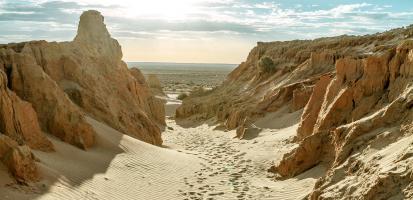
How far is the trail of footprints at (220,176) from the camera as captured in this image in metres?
12.8

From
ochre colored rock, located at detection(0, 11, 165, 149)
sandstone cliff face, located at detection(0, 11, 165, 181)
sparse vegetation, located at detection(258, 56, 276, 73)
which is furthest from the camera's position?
sparse vegetation, located at detection(258, 56, 276, 73)

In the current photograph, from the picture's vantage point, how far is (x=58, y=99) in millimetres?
A: 15102

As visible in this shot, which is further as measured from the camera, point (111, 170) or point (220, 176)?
point (220, 176)

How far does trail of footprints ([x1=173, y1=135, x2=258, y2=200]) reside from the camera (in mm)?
12758

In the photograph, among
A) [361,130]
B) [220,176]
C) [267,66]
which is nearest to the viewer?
[361,130]

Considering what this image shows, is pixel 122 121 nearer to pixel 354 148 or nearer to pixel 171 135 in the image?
pixel 171 135

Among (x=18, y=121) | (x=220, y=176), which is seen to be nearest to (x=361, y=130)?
(x=220, y=176)

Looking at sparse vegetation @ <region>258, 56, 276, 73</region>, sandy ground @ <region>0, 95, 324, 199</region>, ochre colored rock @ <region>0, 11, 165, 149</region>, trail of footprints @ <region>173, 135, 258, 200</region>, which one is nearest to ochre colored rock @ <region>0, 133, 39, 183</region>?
sandy ground @ <region>0, 95, 324, 199</region>

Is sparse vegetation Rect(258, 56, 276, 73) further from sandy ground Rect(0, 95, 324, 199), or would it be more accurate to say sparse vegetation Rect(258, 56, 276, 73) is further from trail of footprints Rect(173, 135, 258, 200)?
sandy ground Rect(0, 95, 324, 199)

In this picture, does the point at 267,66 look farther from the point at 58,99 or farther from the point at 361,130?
the point at 361,130

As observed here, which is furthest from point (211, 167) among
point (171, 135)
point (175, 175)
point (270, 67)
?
point (270, 67)

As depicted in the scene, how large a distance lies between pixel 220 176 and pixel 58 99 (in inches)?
222

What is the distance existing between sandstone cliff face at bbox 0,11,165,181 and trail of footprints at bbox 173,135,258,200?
3086 millimetres

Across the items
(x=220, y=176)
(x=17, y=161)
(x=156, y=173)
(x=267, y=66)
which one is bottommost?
(x=220, y=176)
